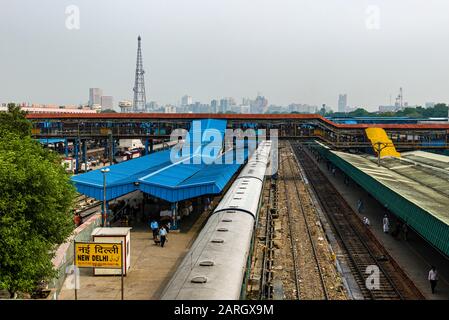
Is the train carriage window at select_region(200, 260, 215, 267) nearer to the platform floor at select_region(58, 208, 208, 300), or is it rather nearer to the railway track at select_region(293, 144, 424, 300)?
the platform floor at select_region(58, 208, 208, 300)

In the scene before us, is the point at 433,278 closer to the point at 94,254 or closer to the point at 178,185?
the point at 94,254

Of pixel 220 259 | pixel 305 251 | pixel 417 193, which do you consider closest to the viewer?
pixel 220 259

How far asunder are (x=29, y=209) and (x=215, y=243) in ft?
23.1

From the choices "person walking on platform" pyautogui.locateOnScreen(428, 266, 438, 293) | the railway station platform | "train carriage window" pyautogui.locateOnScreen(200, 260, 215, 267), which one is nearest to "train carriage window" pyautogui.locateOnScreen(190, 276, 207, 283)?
"train carriage window" pyautogui.locateOnScreen(200, 260, 215, 267)

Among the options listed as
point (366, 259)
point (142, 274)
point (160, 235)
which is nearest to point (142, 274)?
point (142, 274)

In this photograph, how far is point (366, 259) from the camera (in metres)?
22.9

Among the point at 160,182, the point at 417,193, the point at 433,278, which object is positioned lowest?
the point at 433,278

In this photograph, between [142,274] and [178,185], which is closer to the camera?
[142,274]

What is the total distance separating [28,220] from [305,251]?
14097mm

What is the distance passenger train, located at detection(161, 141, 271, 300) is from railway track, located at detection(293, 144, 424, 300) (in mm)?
5748

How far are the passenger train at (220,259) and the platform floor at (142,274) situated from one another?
3.36 metres

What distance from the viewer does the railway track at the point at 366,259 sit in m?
18.2

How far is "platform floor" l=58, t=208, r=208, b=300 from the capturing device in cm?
1727

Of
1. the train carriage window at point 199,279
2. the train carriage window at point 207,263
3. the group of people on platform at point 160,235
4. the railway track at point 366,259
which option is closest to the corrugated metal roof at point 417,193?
the railway track at point 366,259
